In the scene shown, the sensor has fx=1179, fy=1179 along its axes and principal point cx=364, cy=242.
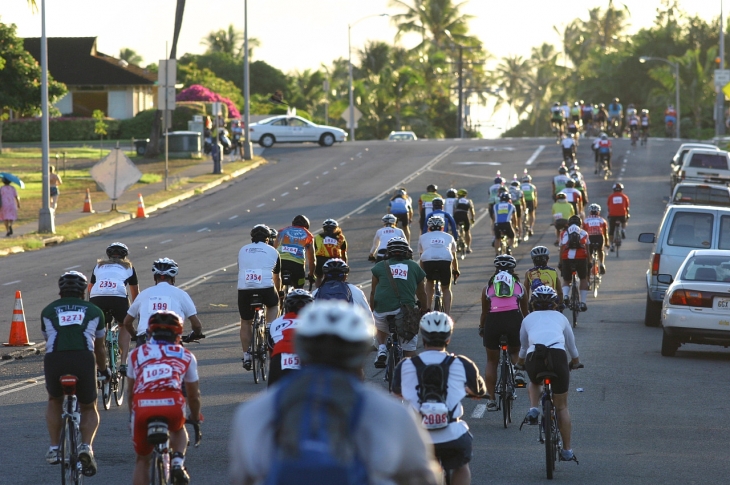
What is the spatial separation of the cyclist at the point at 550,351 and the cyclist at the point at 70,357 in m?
3.60

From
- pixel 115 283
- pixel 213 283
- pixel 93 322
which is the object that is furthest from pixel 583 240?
pixel 93 322

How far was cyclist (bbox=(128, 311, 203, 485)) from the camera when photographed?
7.55 meters

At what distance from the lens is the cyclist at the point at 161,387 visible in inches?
297

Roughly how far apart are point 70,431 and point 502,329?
490 centimetres

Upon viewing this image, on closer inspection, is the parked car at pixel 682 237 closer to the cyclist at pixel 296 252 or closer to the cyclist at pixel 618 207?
the cyclist at pixel 296 252

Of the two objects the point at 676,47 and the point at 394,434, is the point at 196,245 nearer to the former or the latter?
the point at 394,434

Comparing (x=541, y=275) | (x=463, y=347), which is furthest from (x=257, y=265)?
(x=463, y=347)

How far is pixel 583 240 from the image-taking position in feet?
63.6

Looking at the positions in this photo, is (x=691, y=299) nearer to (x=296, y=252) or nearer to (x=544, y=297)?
(x=296, y=252)

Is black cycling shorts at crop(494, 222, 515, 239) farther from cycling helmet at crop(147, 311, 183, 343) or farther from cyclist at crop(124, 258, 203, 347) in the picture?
cycling helmet at crop(147, 311, 183, 343)

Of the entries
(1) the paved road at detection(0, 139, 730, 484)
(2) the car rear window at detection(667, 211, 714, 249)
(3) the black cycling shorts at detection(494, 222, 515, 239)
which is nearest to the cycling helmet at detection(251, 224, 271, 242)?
(1) the paved road at detection(0, 139, 730, 484)

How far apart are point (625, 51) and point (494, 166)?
1435 inches

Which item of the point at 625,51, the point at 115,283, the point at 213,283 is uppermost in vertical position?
the point at 625,51

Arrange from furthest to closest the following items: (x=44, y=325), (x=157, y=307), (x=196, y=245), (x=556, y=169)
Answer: (x=556, y=169) → (x=196, y=245) → (x=157, y=307) → (x=44, y=325)
